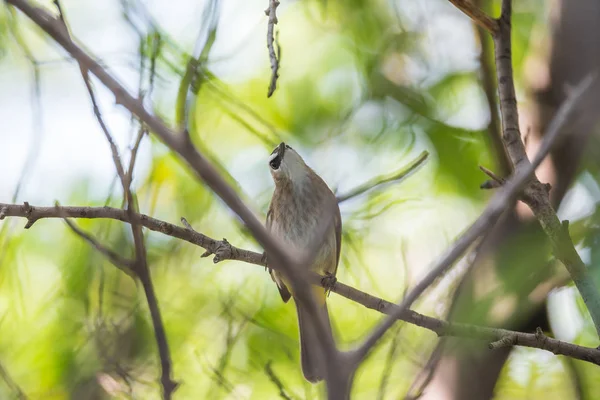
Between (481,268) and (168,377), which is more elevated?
(481,268)

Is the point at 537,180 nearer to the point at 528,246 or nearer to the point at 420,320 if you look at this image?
the point at 528,246

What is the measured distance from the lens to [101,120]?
1870 mm

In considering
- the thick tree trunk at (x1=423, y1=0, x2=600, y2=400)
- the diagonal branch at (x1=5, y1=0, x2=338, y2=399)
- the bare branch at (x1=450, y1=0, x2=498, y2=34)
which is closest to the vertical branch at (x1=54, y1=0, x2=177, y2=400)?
the diagonal branch at (x1=5, y1=0, x2=338, y2=399)

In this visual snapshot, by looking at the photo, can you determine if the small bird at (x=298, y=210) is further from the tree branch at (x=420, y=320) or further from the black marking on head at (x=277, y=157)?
the tree branch at (x=420, y=320)

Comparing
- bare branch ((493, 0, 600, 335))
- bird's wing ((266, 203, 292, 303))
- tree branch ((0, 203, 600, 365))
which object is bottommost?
tree branch ((0, 203, 600, 365))

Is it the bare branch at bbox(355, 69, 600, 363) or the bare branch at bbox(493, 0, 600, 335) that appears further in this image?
the bare branch at bbox(493, 0, 600, 335)

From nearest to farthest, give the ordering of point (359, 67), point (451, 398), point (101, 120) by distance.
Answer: point (101, 120), point (451, 398), point (359, 67)

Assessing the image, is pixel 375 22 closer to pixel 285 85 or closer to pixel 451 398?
pixel 285 85

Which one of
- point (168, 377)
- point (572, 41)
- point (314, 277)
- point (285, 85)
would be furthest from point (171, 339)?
point (168, 377)

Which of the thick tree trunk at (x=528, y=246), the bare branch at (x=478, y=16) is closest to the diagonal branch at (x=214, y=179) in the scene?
the thick tree trunk at (x=528, y=246)

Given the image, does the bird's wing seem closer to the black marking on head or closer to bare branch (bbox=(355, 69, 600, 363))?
the black marking on head

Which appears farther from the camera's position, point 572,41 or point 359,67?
point 359,67

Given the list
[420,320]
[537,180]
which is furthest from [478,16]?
[420,320]

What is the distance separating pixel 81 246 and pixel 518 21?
391 cm
